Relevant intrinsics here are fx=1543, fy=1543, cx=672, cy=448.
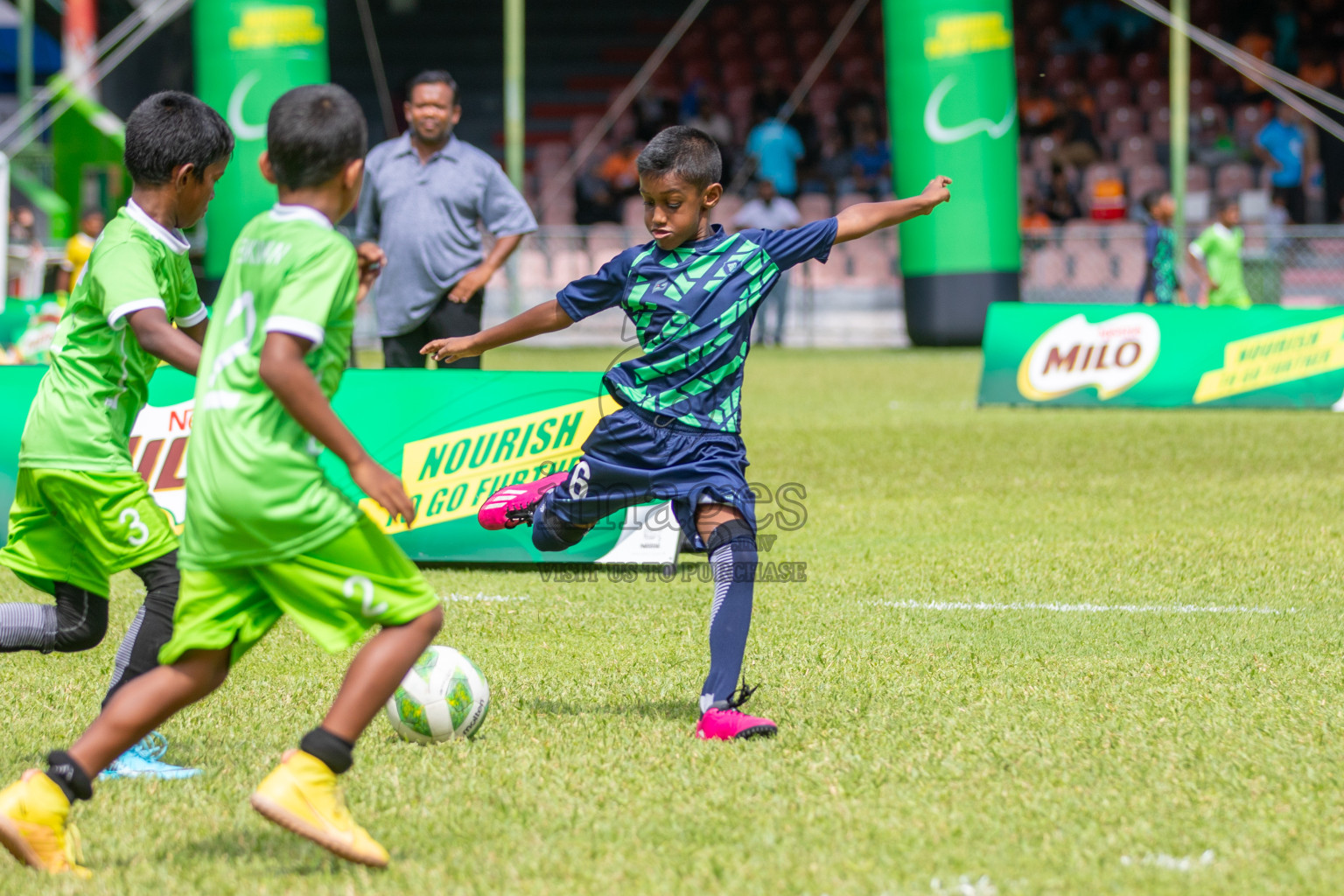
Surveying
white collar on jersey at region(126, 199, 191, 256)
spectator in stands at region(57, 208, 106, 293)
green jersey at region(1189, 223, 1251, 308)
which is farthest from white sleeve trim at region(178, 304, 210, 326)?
green jersey at region(1189, 223, 1251, 308)

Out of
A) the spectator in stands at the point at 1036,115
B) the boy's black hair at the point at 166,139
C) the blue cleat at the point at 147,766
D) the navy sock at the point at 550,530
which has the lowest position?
the blue cleat at the point at 147,766

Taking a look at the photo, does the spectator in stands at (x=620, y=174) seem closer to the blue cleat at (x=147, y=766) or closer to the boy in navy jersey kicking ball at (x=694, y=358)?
the boy in navy jersey kicking ball at (x=694, y=358)

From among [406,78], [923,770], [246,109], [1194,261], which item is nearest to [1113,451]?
[923,770]

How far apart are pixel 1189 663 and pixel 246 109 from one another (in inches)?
A: 621

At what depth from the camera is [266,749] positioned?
13.5 feet

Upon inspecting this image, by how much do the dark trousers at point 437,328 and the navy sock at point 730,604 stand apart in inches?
153

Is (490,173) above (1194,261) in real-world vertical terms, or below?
above

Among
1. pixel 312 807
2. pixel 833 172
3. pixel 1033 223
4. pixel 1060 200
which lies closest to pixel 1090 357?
pixel 1033 223

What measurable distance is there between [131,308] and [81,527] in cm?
57

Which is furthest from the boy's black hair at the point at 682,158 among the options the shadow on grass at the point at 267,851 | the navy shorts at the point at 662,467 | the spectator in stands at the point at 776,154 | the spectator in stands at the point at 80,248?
the spectator in stands at the point at 776,154

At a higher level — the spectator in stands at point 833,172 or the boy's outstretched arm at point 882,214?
the spectator in stands at point 833,172

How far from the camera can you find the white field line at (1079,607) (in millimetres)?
5684

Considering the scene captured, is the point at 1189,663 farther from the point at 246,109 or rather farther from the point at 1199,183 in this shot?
the point at 1199,183

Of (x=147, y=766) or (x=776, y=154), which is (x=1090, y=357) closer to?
(x=147, y=766)
